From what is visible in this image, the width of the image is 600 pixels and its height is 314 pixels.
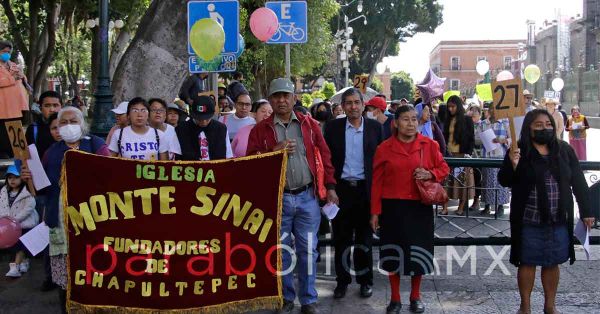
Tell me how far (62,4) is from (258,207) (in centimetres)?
2134

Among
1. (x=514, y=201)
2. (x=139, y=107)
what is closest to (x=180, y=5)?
(x=139, y=107)

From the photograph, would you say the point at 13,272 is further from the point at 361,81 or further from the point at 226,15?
the point at 361,81

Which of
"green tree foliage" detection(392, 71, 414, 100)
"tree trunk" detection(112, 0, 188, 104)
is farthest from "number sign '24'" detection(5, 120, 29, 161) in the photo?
"green tree foliage" detection(392, 71, 414, 100)

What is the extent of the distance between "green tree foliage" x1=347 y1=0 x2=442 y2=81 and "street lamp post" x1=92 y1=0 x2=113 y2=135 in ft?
138

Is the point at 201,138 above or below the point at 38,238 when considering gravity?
above

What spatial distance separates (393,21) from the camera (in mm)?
50094

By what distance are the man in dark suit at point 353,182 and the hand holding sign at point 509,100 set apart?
1.07 metres

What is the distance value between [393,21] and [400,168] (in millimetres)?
45445

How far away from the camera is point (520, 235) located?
5.70m

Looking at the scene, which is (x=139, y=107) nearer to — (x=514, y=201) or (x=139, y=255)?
(x=139, y=255)

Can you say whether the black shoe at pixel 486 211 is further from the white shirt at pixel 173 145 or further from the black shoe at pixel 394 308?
the white shirt at pixel 173 145

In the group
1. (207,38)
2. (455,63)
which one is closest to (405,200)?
(207,38)

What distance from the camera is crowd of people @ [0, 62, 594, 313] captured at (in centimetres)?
564

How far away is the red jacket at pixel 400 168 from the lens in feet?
19.5
